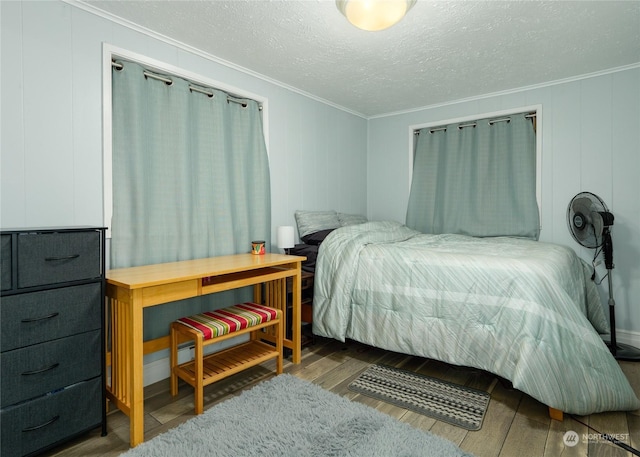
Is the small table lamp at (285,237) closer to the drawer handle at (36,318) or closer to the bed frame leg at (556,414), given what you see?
the drawer handle at (36,318)

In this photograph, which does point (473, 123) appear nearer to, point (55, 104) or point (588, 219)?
point (588, 219)

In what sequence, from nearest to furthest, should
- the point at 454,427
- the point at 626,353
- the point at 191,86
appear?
the point at 454,427
the point at 191,86
the point at 626,353

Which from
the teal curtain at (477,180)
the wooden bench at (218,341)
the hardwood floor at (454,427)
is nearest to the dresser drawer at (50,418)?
the hardwood floor at (454,427)

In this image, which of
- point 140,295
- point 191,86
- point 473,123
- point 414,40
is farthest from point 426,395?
point 473,123

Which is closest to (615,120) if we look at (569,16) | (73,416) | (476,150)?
(476,150)

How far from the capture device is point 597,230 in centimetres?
274

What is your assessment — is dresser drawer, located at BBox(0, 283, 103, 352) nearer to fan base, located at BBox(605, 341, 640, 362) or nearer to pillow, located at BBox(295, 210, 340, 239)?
pillow, located at BBox(295, 210, 340, 239)

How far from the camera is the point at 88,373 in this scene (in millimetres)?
1648

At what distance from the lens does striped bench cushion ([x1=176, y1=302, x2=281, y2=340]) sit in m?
2.00

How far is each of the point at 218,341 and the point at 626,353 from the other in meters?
3.04

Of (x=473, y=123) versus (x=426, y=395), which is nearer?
(x=426, y=395)

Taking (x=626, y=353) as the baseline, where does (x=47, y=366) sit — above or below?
above

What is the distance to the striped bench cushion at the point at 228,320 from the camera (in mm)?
1999

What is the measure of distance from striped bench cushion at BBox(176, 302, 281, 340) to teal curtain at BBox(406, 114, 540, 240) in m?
2.38
